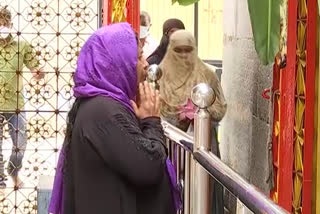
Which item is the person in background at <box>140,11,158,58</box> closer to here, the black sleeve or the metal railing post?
the metal railing post

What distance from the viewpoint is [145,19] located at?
22.6 feet

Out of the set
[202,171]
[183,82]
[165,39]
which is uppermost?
[165,39]

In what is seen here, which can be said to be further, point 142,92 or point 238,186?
point 142,92

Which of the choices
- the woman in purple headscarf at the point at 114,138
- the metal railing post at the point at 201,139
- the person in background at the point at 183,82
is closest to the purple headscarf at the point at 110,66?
the woman in purple headscarf at the point at 114,138

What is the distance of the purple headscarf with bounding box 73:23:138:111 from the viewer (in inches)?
126

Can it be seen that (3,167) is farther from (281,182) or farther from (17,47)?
(281,182)

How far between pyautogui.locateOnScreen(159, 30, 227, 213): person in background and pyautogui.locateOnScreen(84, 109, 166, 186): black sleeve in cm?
250

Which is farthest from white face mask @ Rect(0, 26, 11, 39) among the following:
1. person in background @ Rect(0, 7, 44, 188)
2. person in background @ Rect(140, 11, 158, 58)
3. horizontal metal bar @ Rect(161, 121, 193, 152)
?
horizontal metal bar @ Rect(161, 121, 193, 152)

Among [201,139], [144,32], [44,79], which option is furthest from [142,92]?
[144,32]

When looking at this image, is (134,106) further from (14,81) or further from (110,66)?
(14,81)

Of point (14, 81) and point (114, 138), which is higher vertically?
point (114, 138)

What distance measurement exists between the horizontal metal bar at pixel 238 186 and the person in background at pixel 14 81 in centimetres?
355

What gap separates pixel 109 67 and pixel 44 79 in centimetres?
350

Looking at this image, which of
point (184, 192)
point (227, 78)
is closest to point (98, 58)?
point (184, 192)
